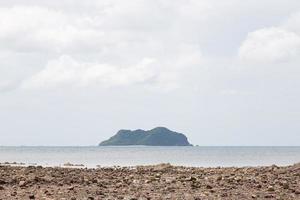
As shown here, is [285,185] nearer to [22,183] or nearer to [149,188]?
[149,188]

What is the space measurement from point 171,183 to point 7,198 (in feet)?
22.6

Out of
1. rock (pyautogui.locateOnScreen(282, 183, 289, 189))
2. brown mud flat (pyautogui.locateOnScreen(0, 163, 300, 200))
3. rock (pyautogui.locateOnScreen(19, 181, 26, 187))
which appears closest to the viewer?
brown mud flat (pyautogui.locateOnScreen(0, 163, 300, 200))

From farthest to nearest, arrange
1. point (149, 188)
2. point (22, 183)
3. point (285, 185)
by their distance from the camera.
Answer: point (285, 185), point (22, 183), point (149, 188)

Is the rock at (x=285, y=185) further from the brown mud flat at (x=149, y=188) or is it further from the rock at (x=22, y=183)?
the rock at (x=22, y=183)

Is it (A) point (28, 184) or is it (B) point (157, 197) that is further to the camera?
(A) point (28, 184)

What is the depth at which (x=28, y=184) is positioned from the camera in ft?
68.9

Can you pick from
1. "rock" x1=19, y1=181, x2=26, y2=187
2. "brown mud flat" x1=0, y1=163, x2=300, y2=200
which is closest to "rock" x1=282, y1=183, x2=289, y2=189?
"brown mud flat" x1=0, y1=163, x2=300, y2=200

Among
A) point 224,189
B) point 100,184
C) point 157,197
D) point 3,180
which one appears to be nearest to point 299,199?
point 224,189

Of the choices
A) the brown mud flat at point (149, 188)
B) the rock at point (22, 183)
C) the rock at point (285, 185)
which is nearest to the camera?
the brown mud flat at point (149, 188)

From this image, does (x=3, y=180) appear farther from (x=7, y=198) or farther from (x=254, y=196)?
(x=254, y=196)

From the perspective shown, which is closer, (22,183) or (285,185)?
(22,183)

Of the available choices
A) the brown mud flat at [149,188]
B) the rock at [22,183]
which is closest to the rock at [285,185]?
the brown mud flat at [149,188]

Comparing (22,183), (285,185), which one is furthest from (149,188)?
(285,185)

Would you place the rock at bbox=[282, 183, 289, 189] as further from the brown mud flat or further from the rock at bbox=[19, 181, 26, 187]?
the rock at bbox=[19, 181, 26, 187]
